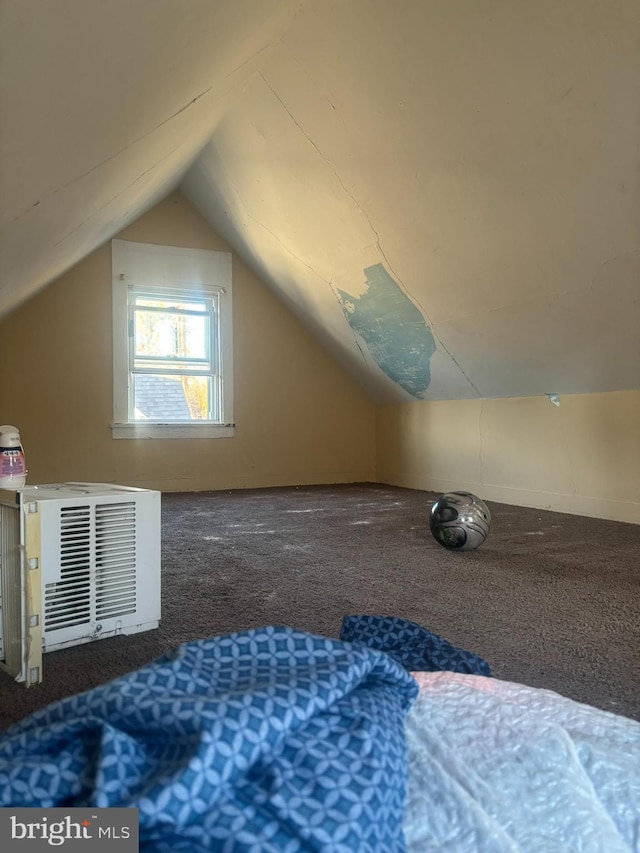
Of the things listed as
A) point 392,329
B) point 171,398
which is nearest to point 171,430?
point 171,398

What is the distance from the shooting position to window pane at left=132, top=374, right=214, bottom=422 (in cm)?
511

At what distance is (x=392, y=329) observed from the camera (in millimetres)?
4516

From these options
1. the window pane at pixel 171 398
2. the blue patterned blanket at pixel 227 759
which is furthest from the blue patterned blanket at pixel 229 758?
the window pane at pixel 171 398

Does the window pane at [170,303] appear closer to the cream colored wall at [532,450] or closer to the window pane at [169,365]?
the window pane at [169,365]

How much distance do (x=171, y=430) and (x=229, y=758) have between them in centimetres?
479

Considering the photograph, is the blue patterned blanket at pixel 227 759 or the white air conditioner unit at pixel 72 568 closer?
the blue patterned blanket at pixel 227 759

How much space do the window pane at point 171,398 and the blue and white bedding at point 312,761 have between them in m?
4.63

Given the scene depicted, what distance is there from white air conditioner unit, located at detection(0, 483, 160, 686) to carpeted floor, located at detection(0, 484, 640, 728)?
69 mm

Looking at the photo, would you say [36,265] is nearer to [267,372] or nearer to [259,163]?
[259,163]

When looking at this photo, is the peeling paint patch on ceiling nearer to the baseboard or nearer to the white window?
the baseboard

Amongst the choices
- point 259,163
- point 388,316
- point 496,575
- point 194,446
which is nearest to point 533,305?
point 388,316

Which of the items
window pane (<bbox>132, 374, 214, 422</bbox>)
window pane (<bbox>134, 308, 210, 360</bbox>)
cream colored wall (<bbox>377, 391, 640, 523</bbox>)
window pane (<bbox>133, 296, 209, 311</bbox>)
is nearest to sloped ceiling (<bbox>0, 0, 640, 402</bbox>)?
cream colored wall (<bbox>377, 391, 640, 523</bbox>)

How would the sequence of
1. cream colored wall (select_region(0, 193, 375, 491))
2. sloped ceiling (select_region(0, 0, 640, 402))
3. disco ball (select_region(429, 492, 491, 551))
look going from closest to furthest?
1. sloped ceiling (select_region(0, 0, 640, 402))
2. disco ball (select_region(429, 492, 491, 551))
3. cream colored wall (select_region(0, 193, 375, 491))

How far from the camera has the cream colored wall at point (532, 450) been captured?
11.8 feet
